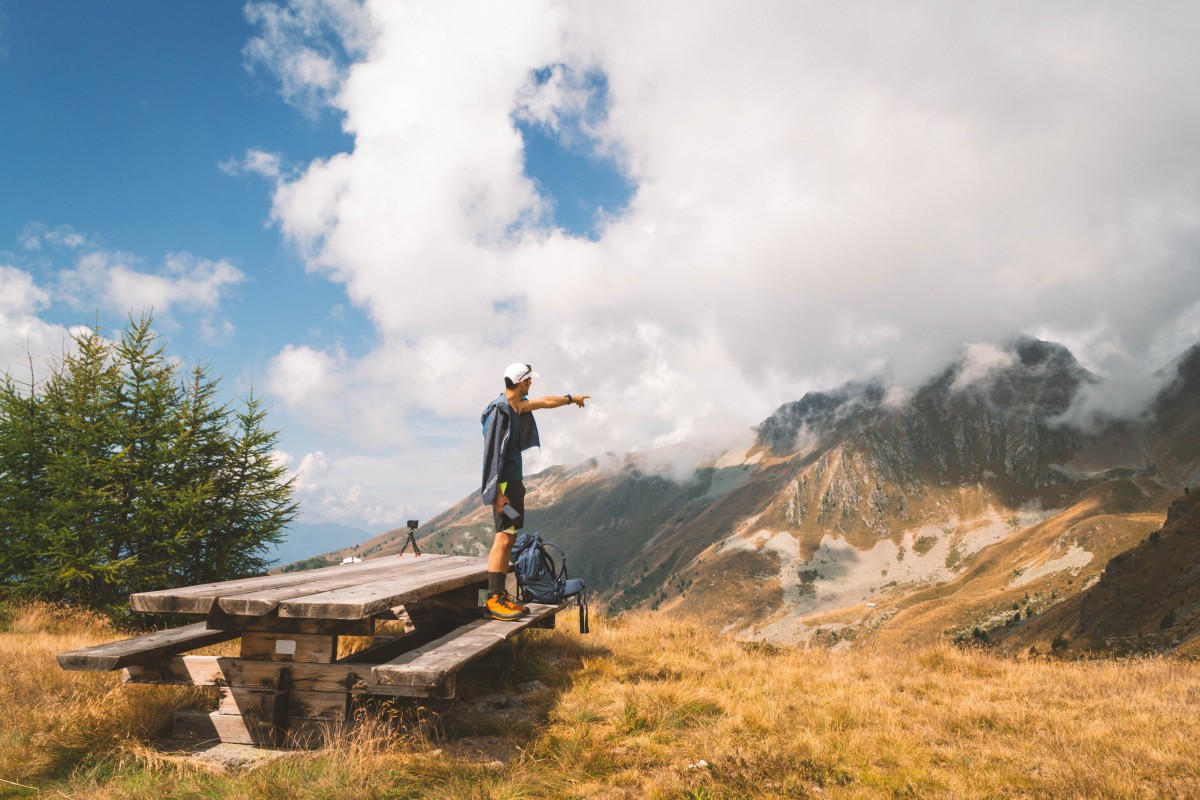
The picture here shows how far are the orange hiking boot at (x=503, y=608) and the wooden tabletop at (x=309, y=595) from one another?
1.22 feet

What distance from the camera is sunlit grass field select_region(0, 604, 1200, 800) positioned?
3697 millimetres

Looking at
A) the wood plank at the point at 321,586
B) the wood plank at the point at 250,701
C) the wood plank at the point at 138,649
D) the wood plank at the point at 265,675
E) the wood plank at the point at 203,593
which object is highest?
the wood plank at the point at 203,593

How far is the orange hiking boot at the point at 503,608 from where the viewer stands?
5.96 meters

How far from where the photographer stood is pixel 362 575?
6.18 meters

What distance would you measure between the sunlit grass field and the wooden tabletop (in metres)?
0.88

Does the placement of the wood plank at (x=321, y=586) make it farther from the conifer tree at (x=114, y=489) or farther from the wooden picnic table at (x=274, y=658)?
the conifer tree at (x=114, y=489)

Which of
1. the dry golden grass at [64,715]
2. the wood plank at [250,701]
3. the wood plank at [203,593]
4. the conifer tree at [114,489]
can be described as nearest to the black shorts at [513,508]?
the wood plank at [203,593]

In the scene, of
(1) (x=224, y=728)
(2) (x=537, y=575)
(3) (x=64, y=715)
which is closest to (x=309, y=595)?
(1) (x=224, y=728)

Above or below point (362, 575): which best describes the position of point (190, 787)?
below

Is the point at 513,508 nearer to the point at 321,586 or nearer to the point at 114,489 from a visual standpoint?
the point at 321,586

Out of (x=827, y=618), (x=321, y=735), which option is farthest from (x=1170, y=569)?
(x=827, y=618)

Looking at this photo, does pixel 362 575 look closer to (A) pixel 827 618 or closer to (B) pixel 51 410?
(B) pixel 51 410

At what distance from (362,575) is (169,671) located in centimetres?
183

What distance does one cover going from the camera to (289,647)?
4484 mm
